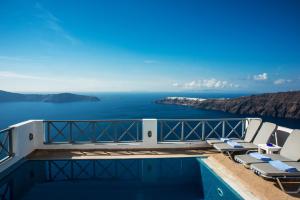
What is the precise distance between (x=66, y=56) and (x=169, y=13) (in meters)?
35.9

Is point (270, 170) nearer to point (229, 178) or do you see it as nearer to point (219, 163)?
point (229, 178)

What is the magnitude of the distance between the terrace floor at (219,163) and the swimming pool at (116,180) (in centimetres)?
21

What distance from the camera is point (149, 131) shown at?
715 cm

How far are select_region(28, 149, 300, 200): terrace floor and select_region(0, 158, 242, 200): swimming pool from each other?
0.21 meters

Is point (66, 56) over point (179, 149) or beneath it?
over

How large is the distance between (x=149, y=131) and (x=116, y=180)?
236 cm

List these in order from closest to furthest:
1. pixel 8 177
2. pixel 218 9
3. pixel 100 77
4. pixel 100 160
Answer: pixel 8 177
pixel 100 160
pixel 218 9
pixel 100 77

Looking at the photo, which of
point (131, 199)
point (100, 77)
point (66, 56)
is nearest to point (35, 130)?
point (131, 199)

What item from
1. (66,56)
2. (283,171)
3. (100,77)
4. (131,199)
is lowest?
(131,199)

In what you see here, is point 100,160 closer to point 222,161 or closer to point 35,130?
point 35,130

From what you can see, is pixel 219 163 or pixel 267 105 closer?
pixel 219 163

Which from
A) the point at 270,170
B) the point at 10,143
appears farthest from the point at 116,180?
the point at 270,170

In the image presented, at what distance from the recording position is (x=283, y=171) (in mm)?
4168

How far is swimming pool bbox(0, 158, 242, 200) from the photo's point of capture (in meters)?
4.27
